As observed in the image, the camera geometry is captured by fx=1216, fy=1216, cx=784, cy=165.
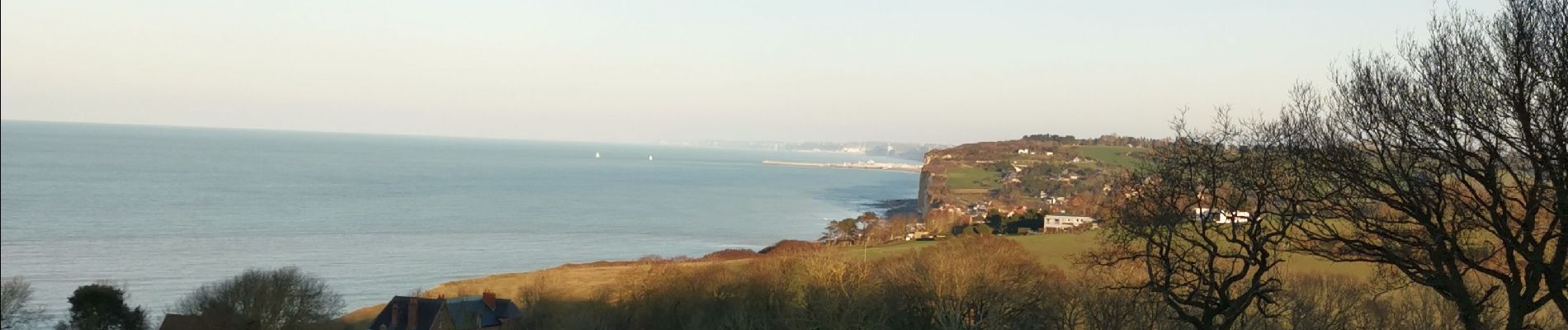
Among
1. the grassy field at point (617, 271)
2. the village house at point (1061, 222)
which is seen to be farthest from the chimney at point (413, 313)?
the village house at point (1061, 222)

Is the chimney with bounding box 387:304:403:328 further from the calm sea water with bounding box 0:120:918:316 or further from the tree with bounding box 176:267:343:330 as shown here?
the calm sea water with bounding box 0:120:918:316

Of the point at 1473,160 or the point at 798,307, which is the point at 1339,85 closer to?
the point at 1473,160

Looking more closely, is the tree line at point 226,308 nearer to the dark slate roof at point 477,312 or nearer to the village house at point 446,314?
the village house at point 446,314

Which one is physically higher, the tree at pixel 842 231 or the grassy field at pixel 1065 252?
the grassy field at pixel 1065 252

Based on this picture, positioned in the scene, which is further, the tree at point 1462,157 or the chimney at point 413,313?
the chimney at point 413,313

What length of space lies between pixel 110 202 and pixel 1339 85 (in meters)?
82.5

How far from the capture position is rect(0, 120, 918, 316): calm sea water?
4631cm

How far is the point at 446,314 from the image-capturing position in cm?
2809

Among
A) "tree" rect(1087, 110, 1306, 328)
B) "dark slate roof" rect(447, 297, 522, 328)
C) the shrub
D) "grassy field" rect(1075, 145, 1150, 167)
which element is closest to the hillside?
"grassy field" rect(1075, 145, 1150, 167)

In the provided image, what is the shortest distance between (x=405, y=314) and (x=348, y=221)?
44681 mm

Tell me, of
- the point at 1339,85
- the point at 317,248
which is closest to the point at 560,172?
the point at 317,248

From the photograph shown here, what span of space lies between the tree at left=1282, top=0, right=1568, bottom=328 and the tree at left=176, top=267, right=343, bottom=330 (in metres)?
24.3

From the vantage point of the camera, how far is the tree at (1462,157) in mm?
7508

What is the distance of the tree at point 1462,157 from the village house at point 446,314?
22390 mm
